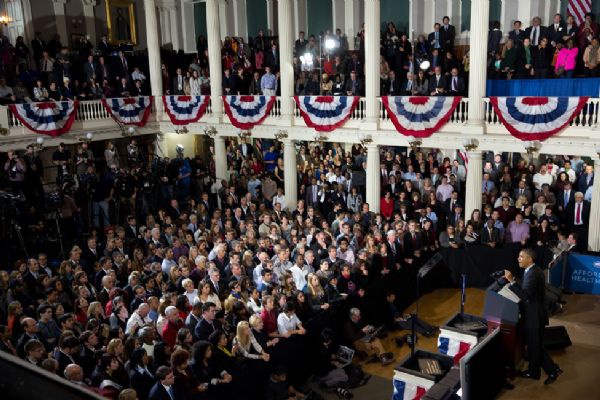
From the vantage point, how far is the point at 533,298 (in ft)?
27.0

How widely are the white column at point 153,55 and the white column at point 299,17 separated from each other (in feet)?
20.0

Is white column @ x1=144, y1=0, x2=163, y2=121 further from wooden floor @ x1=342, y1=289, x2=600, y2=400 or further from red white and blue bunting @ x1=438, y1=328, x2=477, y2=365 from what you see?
red white and blue bunting @ x1=438, y1=328, x2=477, y2=365

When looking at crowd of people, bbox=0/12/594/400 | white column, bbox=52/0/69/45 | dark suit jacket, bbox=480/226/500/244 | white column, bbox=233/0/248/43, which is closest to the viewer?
crowd of people, bbox=0/12/594/400

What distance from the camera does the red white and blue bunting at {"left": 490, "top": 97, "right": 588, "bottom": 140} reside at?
1364 centimetres

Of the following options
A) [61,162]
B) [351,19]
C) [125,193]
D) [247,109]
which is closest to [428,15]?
[351,19]

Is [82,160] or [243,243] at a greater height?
[82,160]

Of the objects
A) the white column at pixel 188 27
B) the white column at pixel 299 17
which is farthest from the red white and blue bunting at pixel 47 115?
the white column at pixel 299 17

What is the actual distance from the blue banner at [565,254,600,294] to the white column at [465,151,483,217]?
10.1 ft

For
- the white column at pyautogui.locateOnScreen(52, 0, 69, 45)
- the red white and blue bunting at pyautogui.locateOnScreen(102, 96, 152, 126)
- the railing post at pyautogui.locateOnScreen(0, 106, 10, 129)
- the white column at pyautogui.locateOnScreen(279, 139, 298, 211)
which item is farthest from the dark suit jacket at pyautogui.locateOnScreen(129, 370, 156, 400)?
the white column at pyautogui.locateOnScreen(52, 0, 69, 45)

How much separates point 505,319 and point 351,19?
1749 centimetres

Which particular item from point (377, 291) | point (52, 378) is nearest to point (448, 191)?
point (377, 291)

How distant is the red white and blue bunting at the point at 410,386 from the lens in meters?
7.56

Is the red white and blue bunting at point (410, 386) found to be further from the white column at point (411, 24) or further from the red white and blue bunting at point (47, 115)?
the white column at point (411, 24)

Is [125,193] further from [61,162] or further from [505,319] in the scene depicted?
[505,319]
